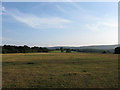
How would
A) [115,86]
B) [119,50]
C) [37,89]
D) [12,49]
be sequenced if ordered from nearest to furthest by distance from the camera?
[37,89] < [115,86] < [119,50] < [12,49]

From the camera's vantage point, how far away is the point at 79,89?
9406 mm

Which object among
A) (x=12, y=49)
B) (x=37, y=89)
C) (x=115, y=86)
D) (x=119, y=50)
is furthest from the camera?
(x=12, y=49)

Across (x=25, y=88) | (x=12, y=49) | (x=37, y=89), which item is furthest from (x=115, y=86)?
(x=12, y=49)

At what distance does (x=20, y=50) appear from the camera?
116 metres

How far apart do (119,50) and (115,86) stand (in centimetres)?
9804

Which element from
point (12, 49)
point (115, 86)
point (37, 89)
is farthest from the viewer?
point (12, 49)

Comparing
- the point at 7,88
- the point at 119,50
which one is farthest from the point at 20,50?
the point at 7,88

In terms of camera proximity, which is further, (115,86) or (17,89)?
(115,86)

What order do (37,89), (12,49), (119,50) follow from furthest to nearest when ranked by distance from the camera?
1. (12,49)
2. (119,50)
3. (37,89)

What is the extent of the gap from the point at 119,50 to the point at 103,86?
9849 cm

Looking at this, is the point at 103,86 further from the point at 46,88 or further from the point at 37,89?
the point at 37,89

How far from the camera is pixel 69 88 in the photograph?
9.54 meters

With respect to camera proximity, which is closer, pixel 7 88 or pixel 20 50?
pixel 7 88

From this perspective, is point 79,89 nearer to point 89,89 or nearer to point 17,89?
point 89,89
